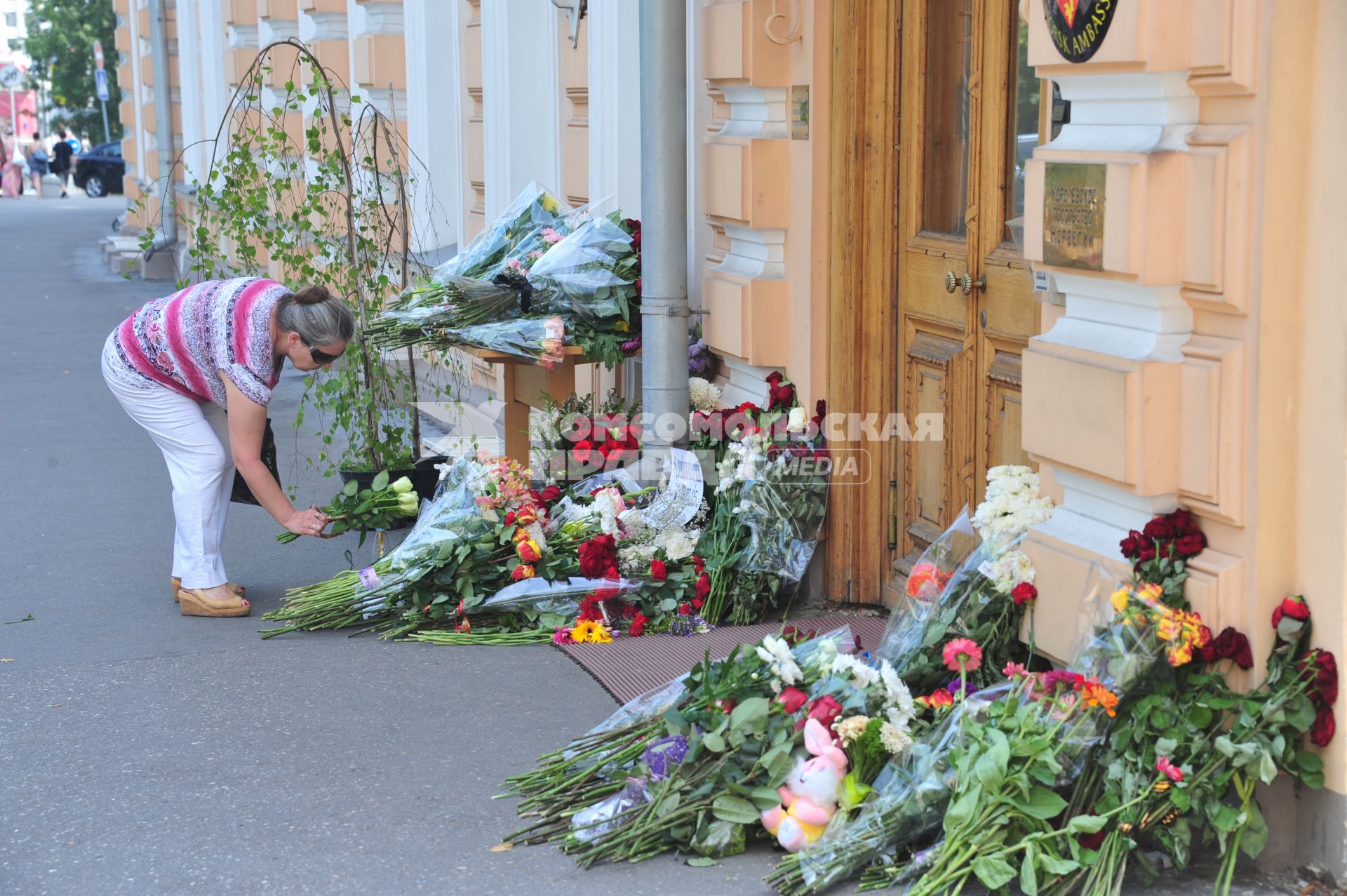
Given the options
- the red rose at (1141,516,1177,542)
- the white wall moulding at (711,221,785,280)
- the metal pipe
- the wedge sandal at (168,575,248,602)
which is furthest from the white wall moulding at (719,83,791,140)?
the red rose at (1141,516,1177,542)

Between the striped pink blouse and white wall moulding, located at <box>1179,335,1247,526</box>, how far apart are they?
298cm

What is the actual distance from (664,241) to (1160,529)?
267 centimetres

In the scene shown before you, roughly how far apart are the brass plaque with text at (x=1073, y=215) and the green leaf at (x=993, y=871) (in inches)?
48.9

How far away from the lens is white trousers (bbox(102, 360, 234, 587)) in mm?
5285

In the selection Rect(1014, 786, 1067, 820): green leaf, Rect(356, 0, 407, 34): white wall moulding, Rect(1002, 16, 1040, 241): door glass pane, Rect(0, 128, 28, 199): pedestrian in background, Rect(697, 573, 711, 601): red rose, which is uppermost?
Rect(356, 0, 407, 34): white wall moulding

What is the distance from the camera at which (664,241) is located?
5.55 metres

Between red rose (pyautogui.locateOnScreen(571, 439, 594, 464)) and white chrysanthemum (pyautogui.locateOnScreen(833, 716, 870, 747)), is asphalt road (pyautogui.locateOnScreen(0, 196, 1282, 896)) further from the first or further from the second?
red rose (pyautogui.locateOnScreen(571, 439, 594, 464))

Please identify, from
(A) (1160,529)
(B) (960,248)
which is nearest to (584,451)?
(B) (960,248)

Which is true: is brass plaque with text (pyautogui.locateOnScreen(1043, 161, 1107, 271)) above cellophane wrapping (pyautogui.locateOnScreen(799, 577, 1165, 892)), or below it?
above

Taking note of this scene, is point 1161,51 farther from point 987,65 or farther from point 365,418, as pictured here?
point 365,418

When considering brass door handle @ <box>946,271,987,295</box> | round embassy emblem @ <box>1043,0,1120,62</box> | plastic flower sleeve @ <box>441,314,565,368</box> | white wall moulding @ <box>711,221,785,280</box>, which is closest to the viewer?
round embassy emblem @ <box>1043,0,1120,62</box>

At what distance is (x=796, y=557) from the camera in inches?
205

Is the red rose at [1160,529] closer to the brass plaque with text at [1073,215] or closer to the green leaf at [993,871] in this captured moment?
the brass plaque with text at [1073,215]

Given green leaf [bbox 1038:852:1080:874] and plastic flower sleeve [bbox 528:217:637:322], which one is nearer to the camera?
green leaf [bbox 1038:852:1080:874]
